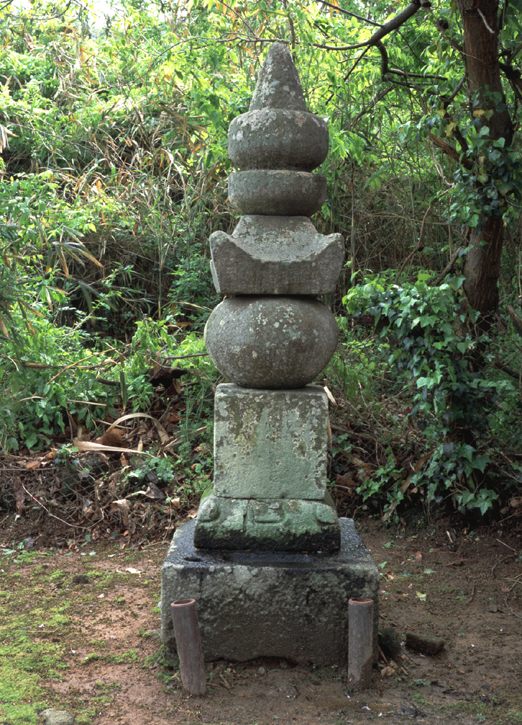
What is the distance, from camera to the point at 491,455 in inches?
157

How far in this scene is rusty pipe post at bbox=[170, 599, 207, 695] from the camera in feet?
7.93

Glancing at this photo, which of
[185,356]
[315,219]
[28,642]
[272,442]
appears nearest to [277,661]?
[272,442]

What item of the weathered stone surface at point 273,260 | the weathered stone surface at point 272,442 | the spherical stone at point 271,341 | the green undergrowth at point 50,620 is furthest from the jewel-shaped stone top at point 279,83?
the green undergrowth at point 50,620

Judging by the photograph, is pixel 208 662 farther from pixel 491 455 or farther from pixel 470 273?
pixel 470 273

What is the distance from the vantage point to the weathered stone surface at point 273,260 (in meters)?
2.76

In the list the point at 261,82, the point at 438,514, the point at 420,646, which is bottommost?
the point at 438,514

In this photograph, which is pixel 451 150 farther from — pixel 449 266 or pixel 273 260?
pixel 273 260

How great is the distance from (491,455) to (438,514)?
1.96 ft

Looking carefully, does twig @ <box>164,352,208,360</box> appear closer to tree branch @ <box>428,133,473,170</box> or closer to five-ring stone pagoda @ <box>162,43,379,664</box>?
five-ring stone pagoda @ <box>162,43,379,664</box>

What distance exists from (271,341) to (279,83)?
117 centimetres

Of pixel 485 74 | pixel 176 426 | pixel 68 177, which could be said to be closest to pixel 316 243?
pixel 485 74

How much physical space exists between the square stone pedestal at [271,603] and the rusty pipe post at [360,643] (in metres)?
0.13

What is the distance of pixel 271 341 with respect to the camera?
2.71 metres

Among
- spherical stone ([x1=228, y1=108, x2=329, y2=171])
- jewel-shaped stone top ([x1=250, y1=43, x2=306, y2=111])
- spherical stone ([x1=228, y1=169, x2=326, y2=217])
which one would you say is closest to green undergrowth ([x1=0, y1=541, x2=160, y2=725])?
spherical stone ([x1=228, y1=169, x2=326, y2=217])
